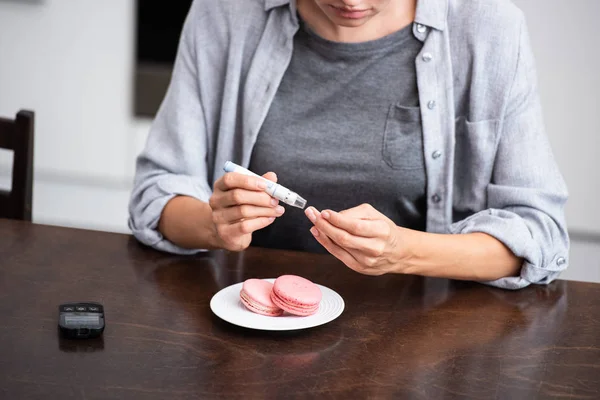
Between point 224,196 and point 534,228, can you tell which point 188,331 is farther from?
point 534,228

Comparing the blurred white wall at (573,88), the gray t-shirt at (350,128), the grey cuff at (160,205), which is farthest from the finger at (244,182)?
the blurred white wall at (573,88)

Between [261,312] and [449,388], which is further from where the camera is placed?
[261,312]

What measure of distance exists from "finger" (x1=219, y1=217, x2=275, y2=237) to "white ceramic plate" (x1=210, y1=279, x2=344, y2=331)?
0.10m

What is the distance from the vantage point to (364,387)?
1115 mm

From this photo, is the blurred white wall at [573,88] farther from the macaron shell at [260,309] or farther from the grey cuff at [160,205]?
the macaron shell at [260,309]

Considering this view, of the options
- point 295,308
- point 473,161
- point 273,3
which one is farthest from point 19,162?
point 473,161

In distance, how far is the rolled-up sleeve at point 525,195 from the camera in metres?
1.55

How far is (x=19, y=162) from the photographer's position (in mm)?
1911

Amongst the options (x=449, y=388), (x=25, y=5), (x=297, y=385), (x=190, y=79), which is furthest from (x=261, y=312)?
(x=25, y=5)

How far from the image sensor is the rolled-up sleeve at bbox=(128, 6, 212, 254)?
1.69m

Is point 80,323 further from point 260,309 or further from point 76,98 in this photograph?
point 76,98

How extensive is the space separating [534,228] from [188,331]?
28.3 inches

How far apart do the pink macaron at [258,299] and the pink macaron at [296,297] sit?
0.01m

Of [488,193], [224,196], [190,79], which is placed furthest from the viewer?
[190,79]
